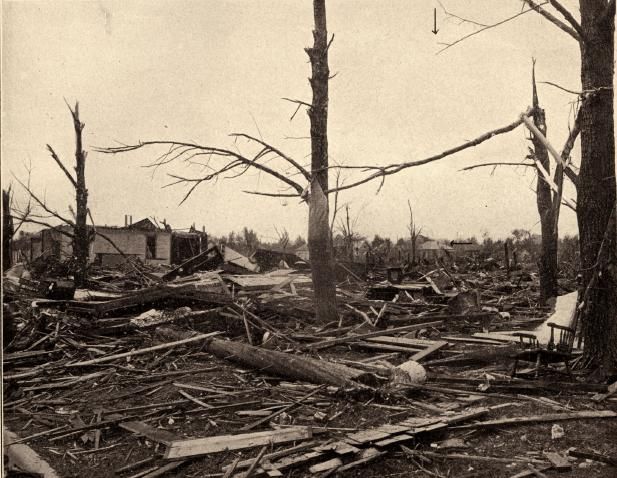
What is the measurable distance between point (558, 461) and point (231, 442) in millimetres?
2951

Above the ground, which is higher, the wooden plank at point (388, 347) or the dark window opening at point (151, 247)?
the dark window opening at point (151, 247)

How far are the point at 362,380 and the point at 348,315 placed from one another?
231 inches

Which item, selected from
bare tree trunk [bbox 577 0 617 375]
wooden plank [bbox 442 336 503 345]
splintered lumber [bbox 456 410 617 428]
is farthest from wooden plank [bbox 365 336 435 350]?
splintered lumber [bbox 456 410 617 428]

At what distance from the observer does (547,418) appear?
17.4 feet

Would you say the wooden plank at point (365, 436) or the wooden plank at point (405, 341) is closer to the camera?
the wooden plank at point (365, 436)

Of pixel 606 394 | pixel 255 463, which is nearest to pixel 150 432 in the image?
pixel 255 463

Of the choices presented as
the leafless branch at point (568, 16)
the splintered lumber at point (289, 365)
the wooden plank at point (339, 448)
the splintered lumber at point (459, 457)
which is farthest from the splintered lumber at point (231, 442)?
the leafless branch at point (568, 16)

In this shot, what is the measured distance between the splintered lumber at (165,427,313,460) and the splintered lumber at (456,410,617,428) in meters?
1.73

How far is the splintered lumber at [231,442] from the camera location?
15.2 ft

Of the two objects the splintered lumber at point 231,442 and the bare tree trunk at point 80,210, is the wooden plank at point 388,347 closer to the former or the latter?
the splintered lumber at point 231,442

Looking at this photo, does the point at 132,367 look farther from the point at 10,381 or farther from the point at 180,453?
the point at 180,453

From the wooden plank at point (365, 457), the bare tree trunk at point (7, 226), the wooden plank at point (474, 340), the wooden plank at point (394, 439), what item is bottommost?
the wooden plank at point (365, 457)

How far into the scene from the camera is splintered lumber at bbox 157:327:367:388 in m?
6.45

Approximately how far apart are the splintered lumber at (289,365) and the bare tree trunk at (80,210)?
10.6 metres
